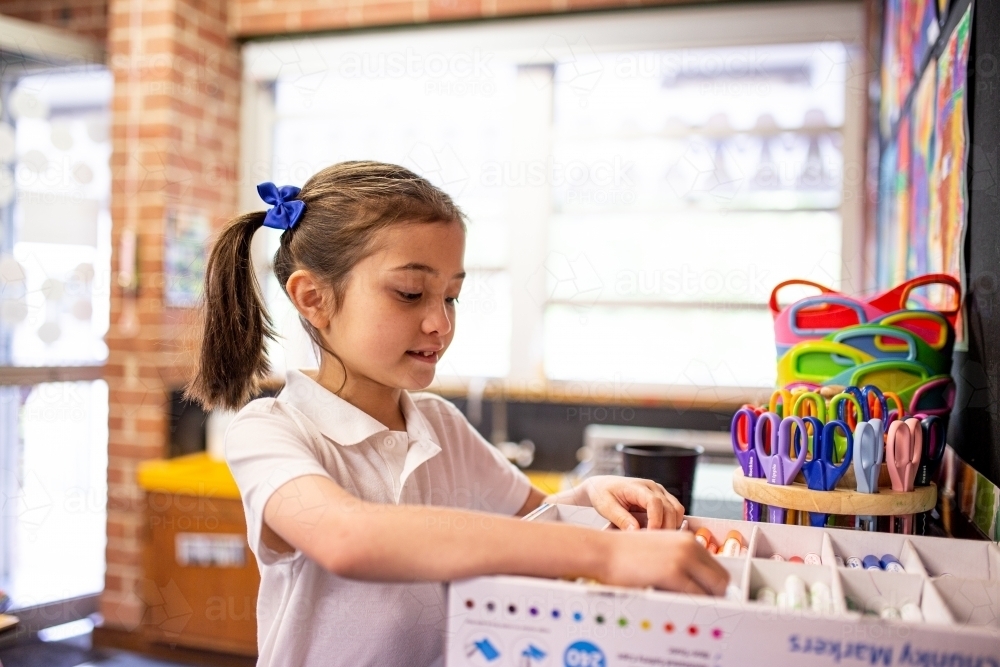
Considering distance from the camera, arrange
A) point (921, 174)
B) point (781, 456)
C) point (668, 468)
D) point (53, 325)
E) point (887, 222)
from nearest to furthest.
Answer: point (781, 456)
point (668, 468)
point (921, 174)
point (887, 222)
point (53, 325)

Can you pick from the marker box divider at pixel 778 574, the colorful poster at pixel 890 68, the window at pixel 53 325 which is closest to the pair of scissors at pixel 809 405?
the marker box divider at pixel 778 574

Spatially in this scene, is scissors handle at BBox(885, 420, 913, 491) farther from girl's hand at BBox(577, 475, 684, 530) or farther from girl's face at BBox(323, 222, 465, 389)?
girl's face at BBox(323, 222, 465, 389)

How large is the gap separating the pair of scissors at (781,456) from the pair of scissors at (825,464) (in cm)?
1

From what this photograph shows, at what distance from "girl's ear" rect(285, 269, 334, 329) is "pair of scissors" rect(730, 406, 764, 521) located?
1.71 ft

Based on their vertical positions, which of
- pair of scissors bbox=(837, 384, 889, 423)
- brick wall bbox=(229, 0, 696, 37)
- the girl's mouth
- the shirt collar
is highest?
brick wall bbox=(229, 0, 696, 37)

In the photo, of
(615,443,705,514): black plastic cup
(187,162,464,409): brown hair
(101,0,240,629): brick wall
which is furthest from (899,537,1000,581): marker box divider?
(101,0,240,629): brick wall

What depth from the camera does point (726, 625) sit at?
56 centimetres

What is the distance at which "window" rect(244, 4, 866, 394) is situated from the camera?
105 inches

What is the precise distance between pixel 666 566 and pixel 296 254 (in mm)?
661

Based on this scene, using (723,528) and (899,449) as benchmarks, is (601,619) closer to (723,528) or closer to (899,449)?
(723,528)

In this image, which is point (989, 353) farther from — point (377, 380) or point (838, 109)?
point (838, 109)

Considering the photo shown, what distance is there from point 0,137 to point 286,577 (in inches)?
85.1

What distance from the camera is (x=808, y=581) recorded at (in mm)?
668

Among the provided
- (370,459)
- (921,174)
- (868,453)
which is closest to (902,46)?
(921,174)
